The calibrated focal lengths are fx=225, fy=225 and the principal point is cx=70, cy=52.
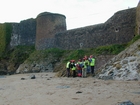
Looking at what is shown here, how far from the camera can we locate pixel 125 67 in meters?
11.6

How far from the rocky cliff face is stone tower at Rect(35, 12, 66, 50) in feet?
49.6

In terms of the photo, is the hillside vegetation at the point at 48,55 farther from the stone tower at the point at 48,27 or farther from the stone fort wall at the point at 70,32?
the stone tower at the point at 48,27

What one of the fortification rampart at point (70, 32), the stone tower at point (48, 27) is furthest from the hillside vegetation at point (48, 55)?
the stone tower at point (48, 27)

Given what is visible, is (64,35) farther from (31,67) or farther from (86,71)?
(86,71)

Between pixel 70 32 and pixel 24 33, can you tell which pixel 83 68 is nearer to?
pixel 70 32

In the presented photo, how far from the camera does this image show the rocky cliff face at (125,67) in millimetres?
11016

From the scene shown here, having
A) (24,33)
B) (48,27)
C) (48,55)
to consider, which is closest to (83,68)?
(48,55)

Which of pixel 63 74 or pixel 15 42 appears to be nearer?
pixel 63 74

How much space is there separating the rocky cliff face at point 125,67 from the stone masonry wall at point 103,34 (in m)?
7.44

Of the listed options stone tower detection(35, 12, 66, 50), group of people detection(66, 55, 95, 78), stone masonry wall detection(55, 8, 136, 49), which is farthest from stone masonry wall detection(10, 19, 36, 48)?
group of people detection(66, 55, 95, 78)

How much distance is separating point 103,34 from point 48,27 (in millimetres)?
8169

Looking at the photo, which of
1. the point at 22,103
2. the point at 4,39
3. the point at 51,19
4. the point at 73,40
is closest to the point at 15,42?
the point at 4,39

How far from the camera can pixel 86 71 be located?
49.6 feet

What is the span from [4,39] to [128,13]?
1911 cm
